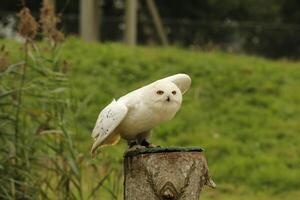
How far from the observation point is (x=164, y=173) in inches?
194

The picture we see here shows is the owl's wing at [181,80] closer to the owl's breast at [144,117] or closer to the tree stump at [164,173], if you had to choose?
the owl's breast at [144,117]

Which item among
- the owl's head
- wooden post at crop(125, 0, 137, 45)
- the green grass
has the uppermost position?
wooden post at crop(125, 0, 137, 45)

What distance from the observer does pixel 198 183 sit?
5.05 meters

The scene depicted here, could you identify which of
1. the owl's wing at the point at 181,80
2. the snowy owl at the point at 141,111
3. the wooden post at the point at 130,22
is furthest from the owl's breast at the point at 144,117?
the wooden post at the point at 130,22

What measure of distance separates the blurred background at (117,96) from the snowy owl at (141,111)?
1.94m

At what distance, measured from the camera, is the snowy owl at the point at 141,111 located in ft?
16.1

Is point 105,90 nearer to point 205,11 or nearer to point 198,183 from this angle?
point 198,183

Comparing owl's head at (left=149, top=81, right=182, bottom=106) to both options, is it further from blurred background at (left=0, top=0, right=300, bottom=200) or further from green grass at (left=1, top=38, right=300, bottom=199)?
green grass at (left=1, top=38, right=300, bottom=199)

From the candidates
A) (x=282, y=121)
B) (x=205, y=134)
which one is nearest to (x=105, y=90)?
(x=205, y=134)

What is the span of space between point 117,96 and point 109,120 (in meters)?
7.96

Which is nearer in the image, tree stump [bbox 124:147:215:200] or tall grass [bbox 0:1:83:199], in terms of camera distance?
tree stump [bbox 124:147:215:200]

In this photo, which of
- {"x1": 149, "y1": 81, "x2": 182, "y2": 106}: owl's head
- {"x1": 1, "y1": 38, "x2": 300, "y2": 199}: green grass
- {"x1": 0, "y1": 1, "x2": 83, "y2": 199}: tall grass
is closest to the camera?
{"x1": 149, "y1": 81, "x2": 182, "y2": 106}: owl's head

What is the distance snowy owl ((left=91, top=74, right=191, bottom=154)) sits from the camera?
490cm

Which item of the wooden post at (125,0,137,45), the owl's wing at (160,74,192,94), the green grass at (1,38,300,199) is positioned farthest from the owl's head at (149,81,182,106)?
the wooden post at (125,0,137,45)
